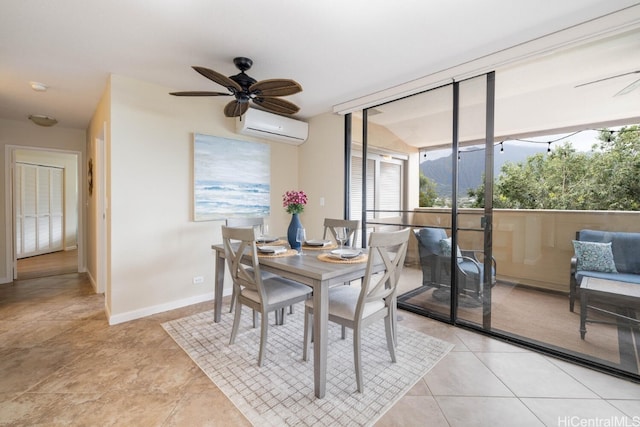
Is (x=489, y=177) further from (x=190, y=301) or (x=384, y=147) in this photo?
(x=190, y=301)

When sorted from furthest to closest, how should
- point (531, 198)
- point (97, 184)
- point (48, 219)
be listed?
point (48, 219), point (97, 184), point (531, 198)

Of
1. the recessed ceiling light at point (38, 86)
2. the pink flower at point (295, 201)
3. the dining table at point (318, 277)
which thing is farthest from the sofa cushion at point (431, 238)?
the recessed ceiling light at point (38, 86)

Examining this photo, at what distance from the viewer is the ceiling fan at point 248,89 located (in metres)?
1.98

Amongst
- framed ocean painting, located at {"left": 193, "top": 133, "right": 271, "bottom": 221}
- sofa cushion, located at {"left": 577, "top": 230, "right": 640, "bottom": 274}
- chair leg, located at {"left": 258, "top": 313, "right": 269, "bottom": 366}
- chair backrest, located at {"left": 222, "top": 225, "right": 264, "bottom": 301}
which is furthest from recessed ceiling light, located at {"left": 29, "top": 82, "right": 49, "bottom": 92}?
sofa cushion, located at {"left": 577, "top": 230, "right": 640, "bottom": 274}

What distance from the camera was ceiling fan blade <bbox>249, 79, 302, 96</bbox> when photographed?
1.99 meters

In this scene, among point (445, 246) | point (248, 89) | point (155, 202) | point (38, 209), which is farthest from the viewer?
point (38, 209)

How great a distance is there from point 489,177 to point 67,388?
350 centimetres

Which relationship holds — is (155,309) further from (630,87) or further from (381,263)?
(630,87)

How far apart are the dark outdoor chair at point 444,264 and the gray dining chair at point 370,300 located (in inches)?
37.8

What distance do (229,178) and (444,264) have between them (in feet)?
8.66

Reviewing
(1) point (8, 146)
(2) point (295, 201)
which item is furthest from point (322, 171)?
(1) point (8, 146)

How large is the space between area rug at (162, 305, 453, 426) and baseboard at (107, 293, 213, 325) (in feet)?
1.20

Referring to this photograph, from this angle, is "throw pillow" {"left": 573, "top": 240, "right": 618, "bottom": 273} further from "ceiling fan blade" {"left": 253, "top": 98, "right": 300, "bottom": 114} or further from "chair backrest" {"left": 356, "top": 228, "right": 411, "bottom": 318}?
"ceiling fan blade" {"left": 253, "top": 98, "right": 300, "bottom": 114}

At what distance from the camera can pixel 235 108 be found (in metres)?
2.56
